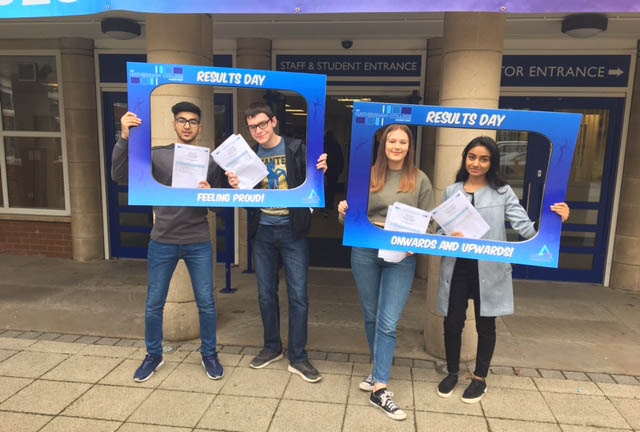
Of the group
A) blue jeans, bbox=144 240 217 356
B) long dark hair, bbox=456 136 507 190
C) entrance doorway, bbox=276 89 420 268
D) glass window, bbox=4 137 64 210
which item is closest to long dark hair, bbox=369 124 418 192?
long dark hair, bbox=456 136 507 190

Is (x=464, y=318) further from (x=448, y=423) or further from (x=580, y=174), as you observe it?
(x=580, y=174)

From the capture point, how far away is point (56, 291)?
539cm

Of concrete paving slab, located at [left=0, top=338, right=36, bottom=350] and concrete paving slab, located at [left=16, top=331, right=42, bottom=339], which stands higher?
concrete paving slab, located at [left=0, top=338, right=36, bottom=350]

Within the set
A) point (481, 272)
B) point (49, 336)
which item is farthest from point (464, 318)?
point (49, 336)

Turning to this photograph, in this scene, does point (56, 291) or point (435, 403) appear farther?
point (56, 291)

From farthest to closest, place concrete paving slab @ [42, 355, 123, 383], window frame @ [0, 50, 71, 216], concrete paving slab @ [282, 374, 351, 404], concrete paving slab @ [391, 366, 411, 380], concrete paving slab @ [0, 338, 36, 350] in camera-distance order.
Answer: window frame @ [0, 50, 71, 216], concrete paving slab @ [0, 338, 36, 350], concrete paving slab @ [391, 366, 411, 380], concrete paving slab @ [42, 355, 123, 383], concrete paving slab @ [282, 374, 351, 404]

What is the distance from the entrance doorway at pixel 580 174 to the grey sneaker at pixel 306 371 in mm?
3676

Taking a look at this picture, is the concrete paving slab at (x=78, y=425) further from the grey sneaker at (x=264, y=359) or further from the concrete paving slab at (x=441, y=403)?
the concrete paving slab at (x=441, y=403)

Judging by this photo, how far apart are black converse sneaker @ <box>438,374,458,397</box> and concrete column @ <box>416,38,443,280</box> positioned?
256 centimetres

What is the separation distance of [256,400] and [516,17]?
13.9 feet

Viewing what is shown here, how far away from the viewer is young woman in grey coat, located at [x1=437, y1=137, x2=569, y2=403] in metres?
2.94

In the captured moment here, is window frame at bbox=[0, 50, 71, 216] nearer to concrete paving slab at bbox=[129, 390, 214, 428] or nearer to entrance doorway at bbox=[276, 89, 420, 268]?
entrance doorway at bbox=[276, 89, 420, 268]

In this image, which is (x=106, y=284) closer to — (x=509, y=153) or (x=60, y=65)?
(x=60, y=65)

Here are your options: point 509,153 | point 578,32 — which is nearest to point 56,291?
point 509,153
